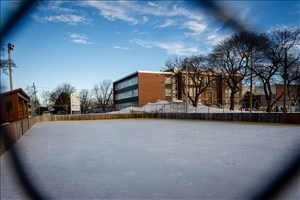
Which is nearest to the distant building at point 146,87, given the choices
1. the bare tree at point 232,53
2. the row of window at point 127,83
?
the row of window at point 127,83

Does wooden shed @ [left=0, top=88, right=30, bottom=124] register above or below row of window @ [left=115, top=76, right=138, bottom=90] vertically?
below

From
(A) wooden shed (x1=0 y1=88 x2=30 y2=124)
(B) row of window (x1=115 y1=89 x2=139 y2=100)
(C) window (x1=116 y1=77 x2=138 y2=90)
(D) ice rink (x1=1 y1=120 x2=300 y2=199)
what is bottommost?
(D) ice rink (x1=1 y1=120 x2=300 y2=199)

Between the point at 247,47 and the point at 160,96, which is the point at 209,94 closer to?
the point at 160,96

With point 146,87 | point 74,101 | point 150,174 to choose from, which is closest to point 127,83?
point 146,87

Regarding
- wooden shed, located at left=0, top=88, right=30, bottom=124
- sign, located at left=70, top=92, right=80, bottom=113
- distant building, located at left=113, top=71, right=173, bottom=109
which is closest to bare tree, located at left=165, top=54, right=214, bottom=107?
distant building, located at left=113, top=71, right=173, bottom=109

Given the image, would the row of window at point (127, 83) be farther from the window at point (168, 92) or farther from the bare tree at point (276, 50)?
the bare tree at point (276, 50)

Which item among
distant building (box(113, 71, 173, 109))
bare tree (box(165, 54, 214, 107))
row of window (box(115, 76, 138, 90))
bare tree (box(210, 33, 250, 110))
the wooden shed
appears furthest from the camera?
row of window (box(115, 76, 138, 90))

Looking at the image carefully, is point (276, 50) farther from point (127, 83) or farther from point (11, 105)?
point (127, 83)

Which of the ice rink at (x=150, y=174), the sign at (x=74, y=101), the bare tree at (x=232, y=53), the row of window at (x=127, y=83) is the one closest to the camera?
the bare tree at (x=232, y=53)

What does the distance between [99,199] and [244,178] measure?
2.09 meters

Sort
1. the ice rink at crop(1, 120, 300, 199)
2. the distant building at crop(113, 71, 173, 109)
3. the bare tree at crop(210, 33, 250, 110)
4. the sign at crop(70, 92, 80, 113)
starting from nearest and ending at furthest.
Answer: the bare tree at crop(210, 33, 250, 110) → the ice rink at crop(1, 120, 300, 199) → the sign at crop(70, 92, 80, 113) → the distant building at crop(113, 71, 173, 109)

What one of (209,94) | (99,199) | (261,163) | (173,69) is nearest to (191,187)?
(99,199)

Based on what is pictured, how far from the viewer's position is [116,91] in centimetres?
5825

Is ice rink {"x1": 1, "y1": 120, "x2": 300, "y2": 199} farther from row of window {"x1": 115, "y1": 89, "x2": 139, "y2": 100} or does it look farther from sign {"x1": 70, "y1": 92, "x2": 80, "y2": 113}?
row of window {"x1": 115, "y1": 89, "x2": 139, "y2": 100}
